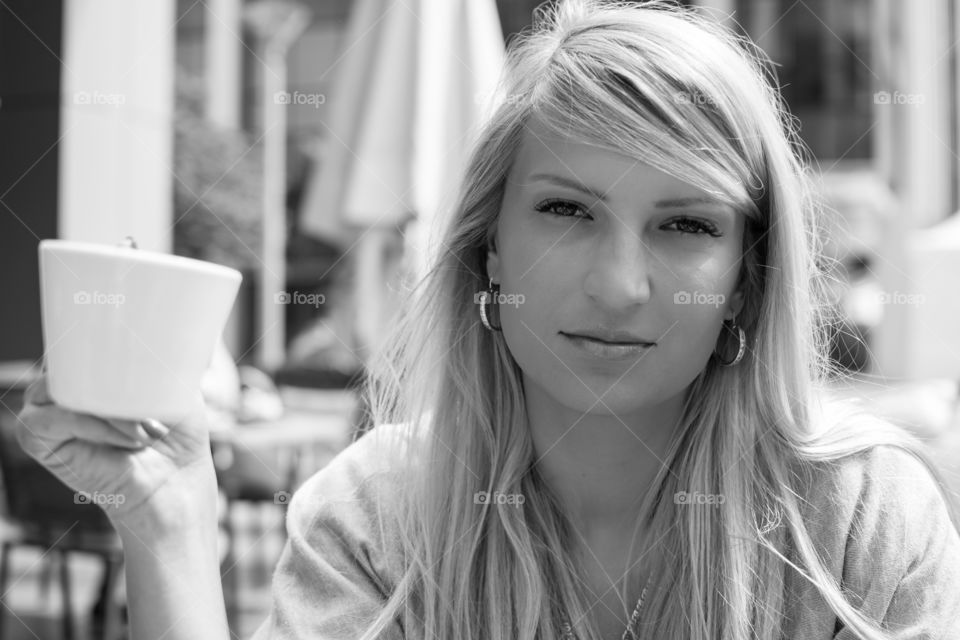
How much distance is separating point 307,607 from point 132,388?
0.41 m

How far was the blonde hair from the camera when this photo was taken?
4.55 ft

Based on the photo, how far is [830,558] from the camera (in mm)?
1413

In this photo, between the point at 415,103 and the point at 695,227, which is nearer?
the point at 695,227

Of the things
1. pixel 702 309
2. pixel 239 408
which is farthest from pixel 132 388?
pixel 239 408

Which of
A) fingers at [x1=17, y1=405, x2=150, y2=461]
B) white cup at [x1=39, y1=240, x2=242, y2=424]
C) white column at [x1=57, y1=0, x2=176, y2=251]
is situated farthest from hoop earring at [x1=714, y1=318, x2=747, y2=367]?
white column at [x1=57, y1=0, x2=176, y2=251]

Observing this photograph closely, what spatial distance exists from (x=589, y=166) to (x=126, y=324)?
0.65 metres

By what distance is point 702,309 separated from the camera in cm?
140
